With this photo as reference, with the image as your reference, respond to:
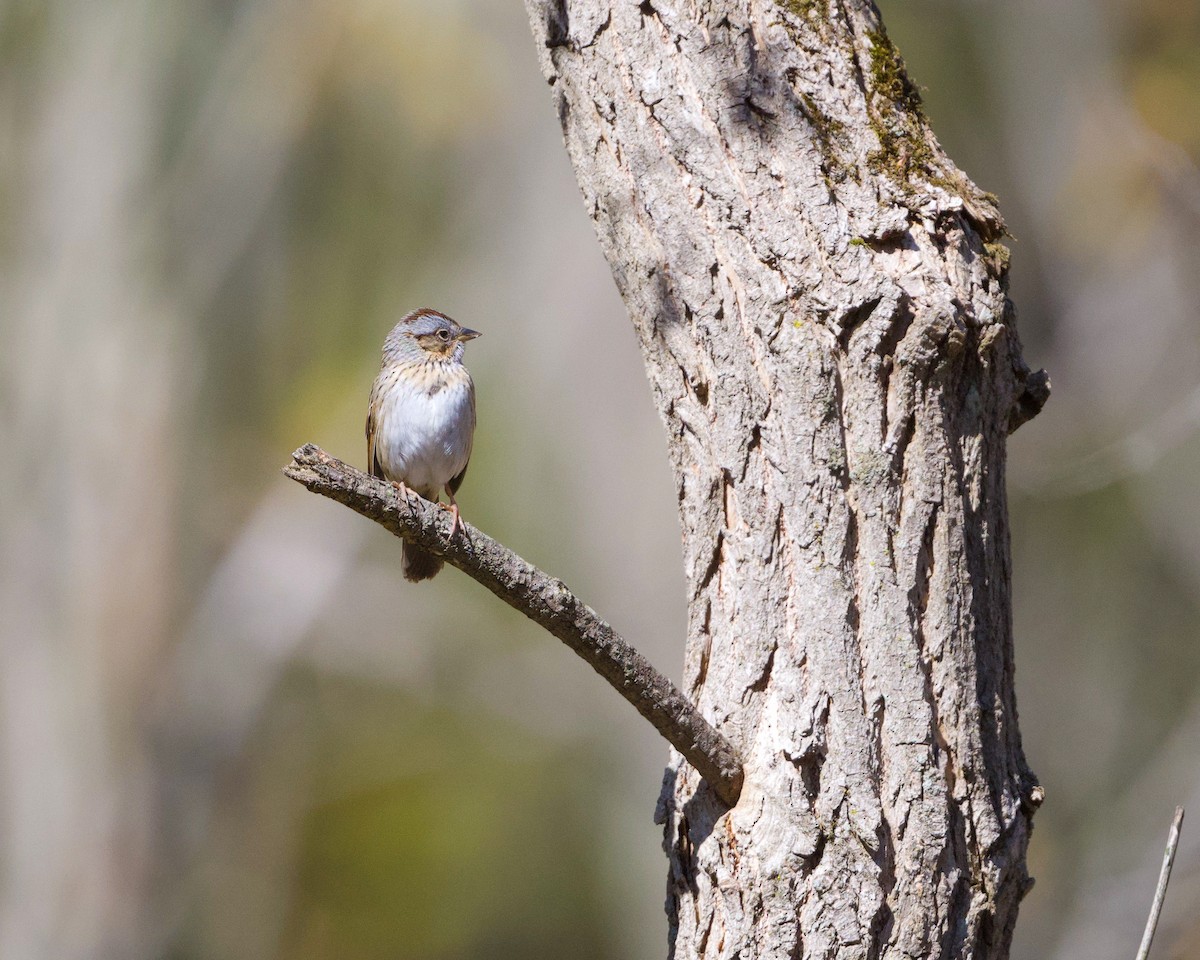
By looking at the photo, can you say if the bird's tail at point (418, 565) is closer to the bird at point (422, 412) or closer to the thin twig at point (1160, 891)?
the bird at point (422, 412)

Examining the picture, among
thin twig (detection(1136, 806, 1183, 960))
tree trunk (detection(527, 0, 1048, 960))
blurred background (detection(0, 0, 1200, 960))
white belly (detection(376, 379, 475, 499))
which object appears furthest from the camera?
blurred background (detection(0, 0, 1200, 960))

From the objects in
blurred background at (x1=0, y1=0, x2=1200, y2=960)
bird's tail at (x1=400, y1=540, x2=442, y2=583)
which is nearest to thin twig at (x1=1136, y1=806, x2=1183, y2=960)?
Answer: bird's tail at (x1=400, y1=540, x2=442, y2=583)

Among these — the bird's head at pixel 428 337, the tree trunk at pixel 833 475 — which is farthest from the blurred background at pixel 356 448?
the tree trunk at pixel 833 475

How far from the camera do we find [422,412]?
507cm

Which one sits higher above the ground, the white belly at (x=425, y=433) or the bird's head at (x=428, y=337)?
the bird's head at (x=428, y=337)

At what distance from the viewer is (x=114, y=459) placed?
1136 cm

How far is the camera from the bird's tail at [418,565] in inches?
195

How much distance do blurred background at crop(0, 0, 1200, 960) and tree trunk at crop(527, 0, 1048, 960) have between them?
609cm

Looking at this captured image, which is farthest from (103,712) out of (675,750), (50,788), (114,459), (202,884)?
(675,750)

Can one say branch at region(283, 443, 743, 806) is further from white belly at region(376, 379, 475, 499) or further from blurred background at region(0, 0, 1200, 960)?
blurred background at region(0, 0, 1200, 960)

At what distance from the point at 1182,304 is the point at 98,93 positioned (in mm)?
9889

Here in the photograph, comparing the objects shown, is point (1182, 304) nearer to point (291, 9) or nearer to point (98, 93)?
point (291, 9)

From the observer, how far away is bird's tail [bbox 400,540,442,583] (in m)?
4.95

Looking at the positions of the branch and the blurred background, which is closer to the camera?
the branch
